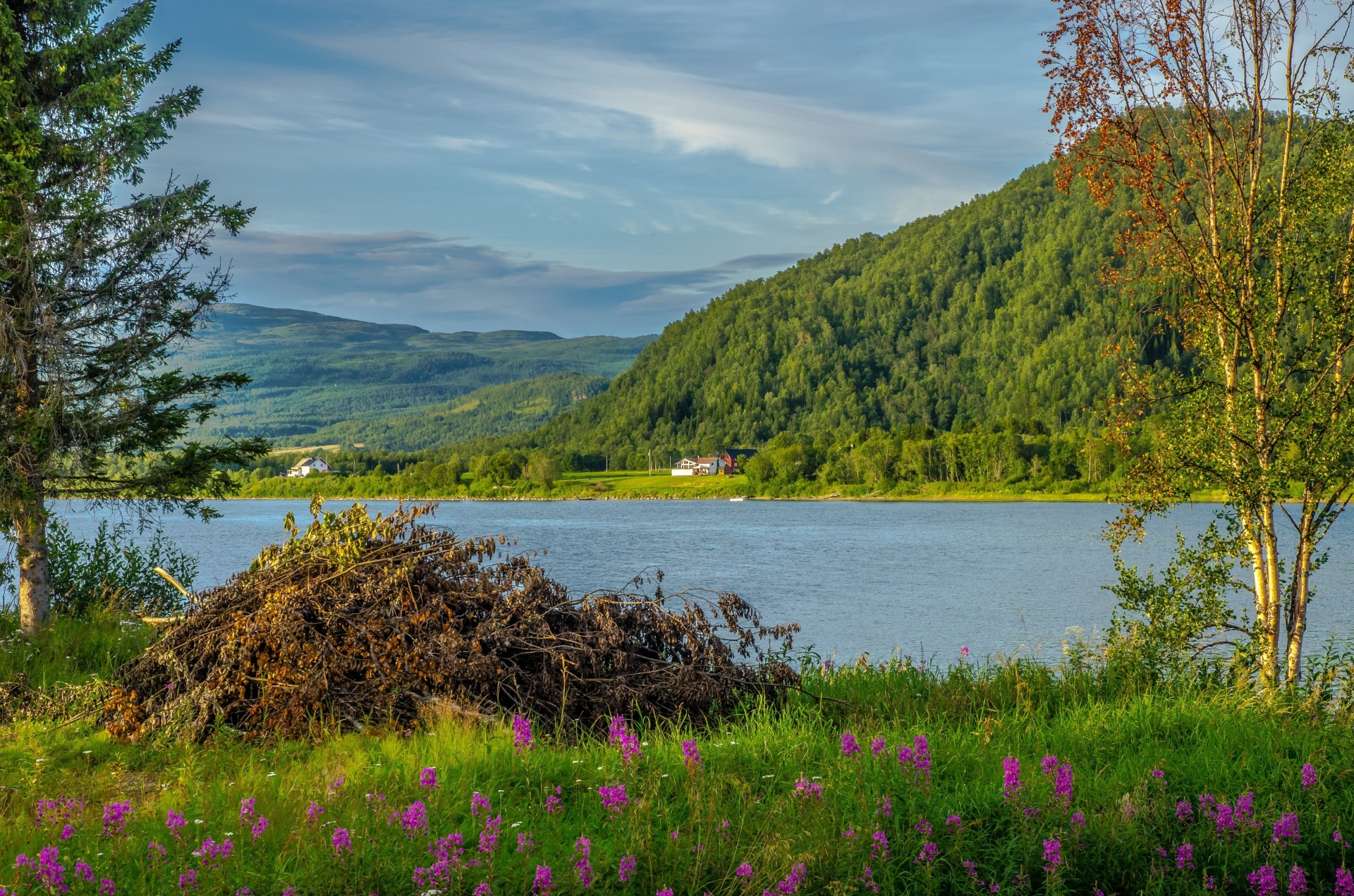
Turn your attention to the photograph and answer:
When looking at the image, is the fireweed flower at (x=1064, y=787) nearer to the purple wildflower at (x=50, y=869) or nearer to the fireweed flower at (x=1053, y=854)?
the fireweed flower at (x=1053, y=854)

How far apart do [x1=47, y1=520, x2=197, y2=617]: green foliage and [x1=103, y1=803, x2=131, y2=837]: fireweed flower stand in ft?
28.4

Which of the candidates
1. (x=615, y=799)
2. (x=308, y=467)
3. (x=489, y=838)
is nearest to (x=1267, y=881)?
(x=615, y=799)

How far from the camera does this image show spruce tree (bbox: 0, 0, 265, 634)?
11.3m

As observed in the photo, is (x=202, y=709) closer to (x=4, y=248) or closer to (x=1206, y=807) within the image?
(x=1206, y=807)

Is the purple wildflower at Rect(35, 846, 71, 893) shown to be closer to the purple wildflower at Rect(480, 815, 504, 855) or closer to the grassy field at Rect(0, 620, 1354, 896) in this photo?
the grassy field at Rect(0, 620, 1354, 896)

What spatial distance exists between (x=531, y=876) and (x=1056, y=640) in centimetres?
2209

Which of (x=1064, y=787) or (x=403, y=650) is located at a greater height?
(x=403, y=650)

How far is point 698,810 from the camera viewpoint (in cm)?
485

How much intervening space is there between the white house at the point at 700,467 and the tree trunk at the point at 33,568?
167m

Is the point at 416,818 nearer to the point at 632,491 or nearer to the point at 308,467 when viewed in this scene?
the point at 632,491

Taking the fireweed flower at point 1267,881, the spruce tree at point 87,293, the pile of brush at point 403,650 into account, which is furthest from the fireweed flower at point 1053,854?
the spruce tree at point 87,293

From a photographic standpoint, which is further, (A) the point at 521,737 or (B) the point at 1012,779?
(A) the point at 521,737

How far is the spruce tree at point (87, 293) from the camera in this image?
1130cm

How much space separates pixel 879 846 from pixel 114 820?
3.33m
